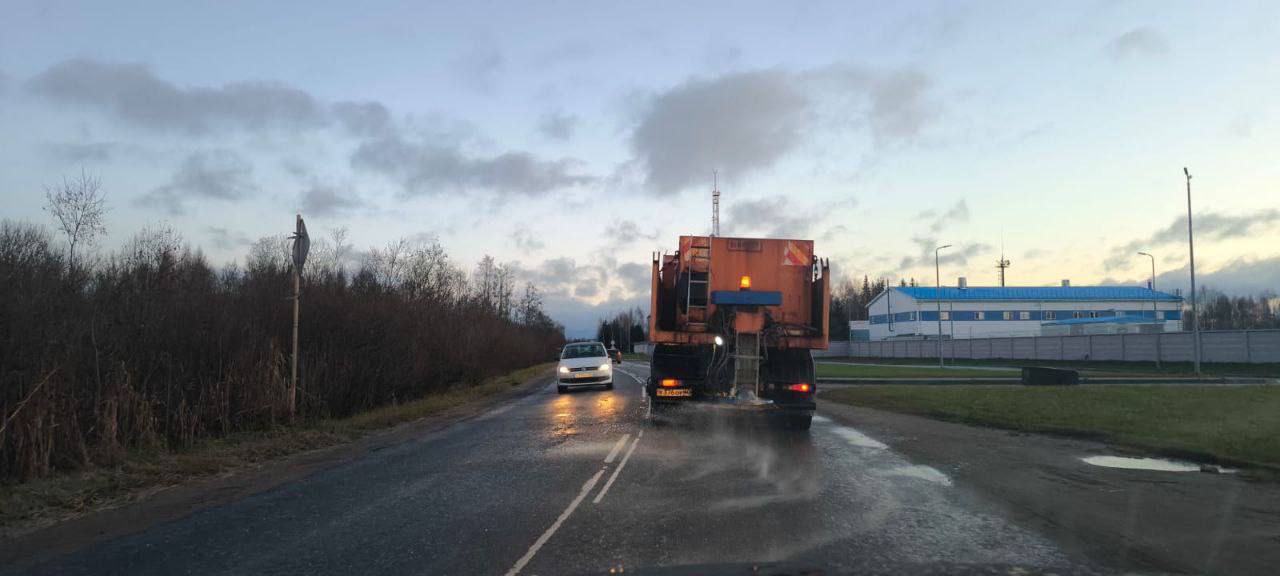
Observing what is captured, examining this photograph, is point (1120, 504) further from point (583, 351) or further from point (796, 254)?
point (583, 351)

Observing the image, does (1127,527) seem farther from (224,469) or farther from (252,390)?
(252,390)

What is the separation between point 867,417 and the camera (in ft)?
56.4

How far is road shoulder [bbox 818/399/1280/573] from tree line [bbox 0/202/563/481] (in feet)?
37.8

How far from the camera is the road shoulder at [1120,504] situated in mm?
5777

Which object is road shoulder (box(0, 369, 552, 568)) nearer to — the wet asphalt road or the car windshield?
the wet asphalt road

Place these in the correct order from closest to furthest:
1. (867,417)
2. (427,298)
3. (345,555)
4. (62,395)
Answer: (345,555)
(62,395)
(867,417)
(427,298)

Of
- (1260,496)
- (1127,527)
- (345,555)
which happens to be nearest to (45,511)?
(345,555)

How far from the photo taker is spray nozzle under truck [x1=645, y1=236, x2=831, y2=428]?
44.8ft

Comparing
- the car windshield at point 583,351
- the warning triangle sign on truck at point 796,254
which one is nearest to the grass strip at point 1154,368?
the car windshield at point 583,351

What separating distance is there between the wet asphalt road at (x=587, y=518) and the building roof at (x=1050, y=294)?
82906 mm

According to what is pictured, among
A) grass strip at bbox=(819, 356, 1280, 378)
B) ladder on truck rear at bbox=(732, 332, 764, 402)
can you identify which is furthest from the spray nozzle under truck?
grass strip at bbox=(819, 356, 1280, 378)

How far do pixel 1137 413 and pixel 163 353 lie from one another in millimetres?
18759

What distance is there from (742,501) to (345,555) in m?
3.84

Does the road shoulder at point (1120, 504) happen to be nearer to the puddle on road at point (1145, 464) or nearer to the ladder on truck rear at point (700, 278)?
the puddle on road at point (1145, 464)
